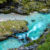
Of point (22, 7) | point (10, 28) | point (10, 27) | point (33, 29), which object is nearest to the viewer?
point (10, 28)

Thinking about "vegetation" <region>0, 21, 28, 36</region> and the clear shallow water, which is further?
"vegetation" <region>0, 21, 28, 36</region>

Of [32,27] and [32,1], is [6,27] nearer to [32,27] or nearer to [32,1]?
[32,27]

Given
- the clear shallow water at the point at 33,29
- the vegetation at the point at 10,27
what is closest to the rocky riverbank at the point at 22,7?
the clear shallow water at the point at 33,29

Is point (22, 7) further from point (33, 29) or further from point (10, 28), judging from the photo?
point (10, 28)

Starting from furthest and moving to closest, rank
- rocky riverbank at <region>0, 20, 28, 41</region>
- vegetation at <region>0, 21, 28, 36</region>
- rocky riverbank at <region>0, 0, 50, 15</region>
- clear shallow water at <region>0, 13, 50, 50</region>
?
rocky riverbank at <region>0, 0, 50, 15</region>, vegetation at <region>0, 21, 28, 36</region>, rocky riverbank at <region>0, 20, 28, 41</region>, clear shallow water at <region>0, 13, 50, 50</region>

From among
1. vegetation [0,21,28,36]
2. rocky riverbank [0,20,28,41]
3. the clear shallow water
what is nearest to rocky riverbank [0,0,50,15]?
the clear shallow water

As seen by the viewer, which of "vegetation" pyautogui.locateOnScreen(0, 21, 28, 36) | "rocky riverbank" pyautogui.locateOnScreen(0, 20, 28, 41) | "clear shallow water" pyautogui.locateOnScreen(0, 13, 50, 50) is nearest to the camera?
"clear shallow water" pyautogui.locateOnScreen(0, 13, 50, 50)

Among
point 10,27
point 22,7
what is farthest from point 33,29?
point 22,7

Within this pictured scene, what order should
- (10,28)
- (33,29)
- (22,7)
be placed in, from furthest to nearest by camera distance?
(22,7) < (33,29) < (10,28)

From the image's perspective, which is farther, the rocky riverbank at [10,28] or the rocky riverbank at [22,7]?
the rocky riverbank at [22,7]

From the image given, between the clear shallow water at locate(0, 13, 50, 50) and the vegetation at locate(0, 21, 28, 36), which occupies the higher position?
the vegetation at locate(0, 21, 28, 36)

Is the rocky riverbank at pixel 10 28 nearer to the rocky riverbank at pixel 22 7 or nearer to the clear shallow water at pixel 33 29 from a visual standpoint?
the clear shallow water at pixel 33 29

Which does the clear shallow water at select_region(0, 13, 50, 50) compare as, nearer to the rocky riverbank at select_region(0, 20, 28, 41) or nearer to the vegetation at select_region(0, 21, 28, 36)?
the rocky riverbank at select_region(0, 20, 28, 41)

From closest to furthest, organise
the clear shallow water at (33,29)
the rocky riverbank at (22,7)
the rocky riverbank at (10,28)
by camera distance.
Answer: the clear shallow water at (33,29)
the rocky riverbank at (10,28)
the rocky riverbank at (22,7)
